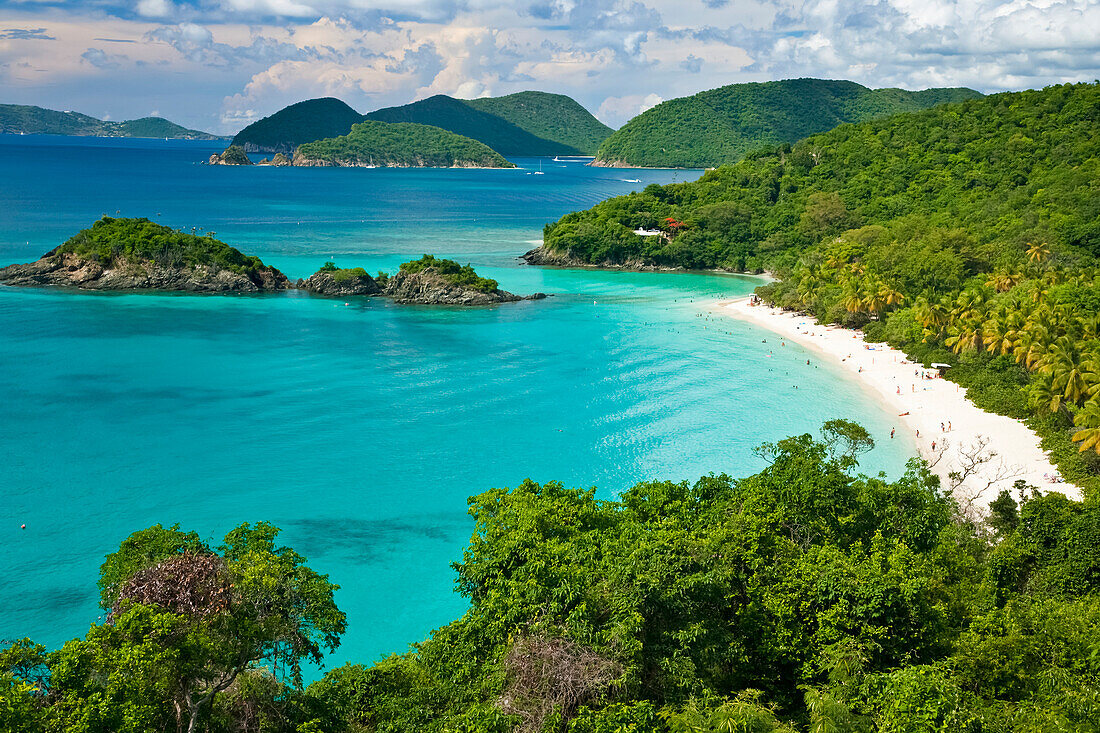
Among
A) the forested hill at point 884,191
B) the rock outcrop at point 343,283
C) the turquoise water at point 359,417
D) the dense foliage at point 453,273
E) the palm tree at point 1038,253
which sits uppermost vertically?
the forested hill at point 884,191

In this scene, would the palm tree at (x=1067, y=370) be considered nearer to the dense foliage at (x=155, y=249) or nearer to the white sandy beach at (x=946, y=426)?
the white sandy beach at (x=946, y=426)

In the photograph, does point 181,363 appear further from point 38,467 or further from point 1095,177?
point 1095,177

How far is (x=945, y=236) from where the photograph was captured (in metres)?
64.9

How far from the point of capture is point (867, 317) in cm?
6219

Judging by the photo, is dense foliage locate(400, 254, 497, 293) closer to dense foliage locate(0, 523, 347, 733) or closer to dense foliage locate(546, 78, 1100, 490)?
dense foliage locate(546, 78, 1100, 490)

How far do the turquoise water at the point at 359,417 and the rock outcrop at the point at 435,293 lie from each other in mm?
2252

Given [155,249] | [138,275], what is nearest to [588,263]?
[155,249]

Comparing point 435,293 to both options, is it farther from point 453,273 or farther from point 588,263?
point 588,263

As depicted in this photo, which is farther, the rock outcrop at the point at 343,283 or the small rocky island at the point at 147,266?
the rock outcrop at the point at 343,283

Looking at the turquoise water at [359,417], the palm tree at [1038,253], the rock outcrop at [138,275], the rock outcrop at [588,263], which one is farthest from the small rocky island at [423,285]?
the palm tree at [1038,253]

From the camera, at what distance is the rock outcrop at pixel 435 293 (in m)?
70.0

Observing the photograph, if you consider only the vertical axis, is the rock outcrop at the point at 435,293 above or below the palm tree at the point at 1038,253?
below

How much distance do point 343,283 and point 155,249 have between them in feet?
58.9

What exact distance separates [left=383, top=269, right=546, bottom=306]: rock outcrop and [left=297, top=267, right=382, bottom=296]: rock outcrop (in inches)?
62.3
